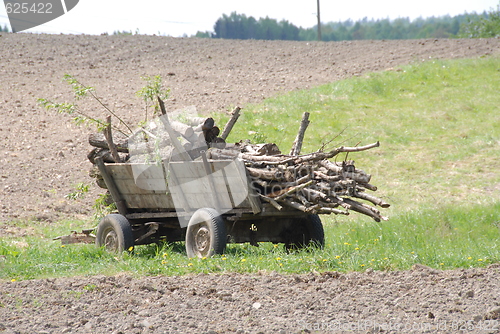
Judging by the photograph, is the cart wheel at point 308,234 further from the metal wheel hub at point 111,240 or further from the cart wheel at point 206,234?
the metal wheel hub at point 111,240

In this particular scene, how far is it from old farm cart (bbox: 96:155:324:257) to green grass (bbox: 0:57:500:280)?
0.80 feet

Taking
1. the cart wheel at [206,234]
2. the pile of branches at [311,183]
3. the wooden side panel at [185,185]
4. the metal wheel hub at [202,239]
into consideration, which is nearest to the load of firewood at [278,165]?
the pile of branches at [311,183]

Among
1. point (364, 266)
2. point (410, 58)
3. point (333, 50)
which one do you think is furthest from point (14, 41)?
point (364, 266)

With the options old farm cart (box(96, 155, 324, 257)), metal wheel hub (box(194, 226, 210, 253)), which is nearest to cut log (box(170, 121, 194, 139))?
old farm cart (box(96, 155, 324, 257))

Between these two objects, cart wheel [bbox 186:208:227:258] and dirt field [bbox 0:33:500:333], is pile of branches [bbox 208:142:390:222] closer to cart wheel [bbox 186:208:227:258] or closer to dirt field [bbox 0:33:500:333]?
cart wheel [bbox 186:208:227:258]

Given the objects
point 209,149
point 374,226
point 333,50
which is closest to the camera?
point 209,149

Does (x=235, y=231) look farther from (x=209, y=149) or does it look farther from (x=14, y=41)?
(x=14, y=41)

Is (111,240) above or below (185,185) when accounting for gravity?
below

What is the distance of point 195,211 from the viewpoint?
6965 mm

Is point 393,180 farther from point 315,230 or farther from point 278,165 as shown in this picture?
point 278,165

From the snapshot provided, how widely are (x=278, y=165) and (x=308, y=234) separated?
127 cm

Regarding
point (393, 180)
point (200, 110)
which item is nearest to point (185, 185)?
point (393, 180)

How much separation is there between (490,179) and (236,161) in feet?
26.1

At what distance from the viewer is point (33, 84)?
17.6 meters
